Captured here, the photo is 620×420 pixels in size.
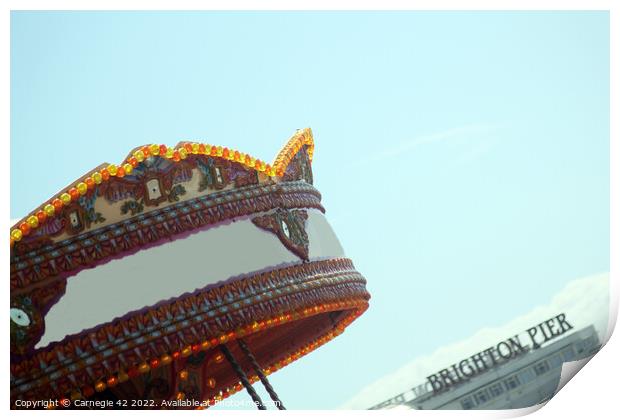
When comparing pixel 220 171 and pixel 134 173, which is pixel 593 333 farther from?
pixel 134 173

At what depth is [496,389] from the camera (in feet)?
39.9

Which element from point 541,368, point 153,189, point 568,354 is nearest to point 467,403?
point 541,368

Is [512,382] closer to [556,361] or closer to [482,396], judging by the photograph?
[556,361]

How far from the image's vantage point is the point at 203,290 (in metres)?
10.7

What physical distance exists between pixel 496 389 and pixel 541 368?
52 centimetres

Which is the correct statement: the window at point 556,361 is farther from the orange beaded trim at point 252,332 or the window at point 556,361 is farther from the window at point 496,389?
the orange beaded trim at point 252,332

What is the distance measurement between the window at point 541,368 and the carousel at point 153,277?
2.15 metres

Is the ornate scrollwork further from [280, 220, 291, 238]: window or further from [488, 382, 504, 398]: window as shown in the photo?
[488, 382, 504, 398]: window

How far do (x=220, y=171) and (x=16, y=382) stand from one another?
2.73 m

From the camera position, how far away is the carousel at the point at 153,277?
10.2 m

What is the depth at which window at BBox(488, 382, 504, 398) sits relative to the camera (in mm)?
11902

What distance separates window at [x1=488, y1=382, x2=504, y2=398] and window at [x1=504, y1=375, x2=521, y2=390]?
7cm

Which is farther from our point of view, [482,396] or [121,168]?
[482,396]

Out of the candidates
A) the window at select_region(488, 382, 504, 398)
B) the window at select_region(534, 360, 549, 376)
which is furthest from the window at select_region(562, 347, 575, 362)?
the window at select_region(488, 382, 504, 398)
